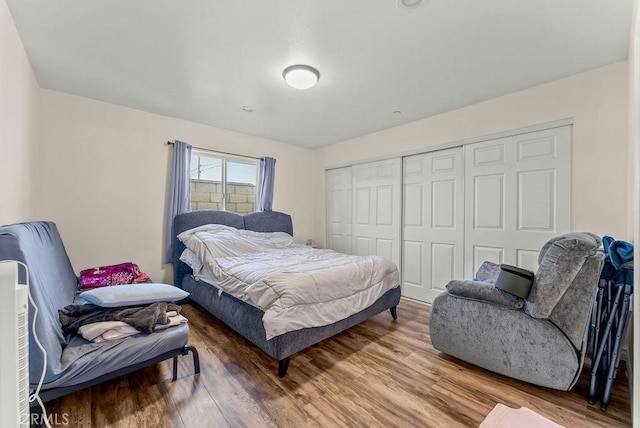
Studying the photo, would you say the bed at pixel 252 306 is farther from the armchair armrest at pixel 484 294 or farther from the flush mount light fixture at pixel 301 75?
the flush mount light fixture at pixel 301 75

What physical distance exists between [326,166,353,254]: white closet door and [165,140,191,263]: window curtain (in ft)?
8.04

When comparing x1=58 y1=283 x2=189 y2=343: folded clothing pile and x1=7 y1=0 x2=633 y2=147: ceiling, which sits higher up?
x1=7 y1=0 x2=633 y2=147: ceiling

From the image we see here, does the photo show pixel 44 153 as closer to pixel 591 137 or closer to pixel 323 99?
pixel 323 99

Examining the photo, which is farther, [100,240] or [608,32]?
[100,240]

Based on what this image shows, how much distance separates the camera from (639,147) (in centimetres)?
109

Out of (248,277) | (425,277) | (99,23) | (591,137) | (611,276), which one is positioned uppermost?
(99,23)

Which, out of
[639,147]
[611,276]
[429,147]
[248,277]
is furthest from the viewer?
[429,147]

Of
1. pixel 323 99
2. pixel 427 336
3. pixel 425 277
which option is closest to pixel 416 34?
pixel 323 99

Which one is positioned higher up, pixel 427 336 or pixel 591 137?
pixel 591 137

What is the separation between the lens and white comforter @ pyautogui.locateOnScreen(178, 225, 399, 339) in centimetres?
197

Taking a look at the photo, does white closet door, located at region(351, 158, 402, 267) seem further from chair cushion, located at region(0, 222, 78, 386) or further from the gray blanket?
chair cushion, located at region(0, 222, 78, 386)

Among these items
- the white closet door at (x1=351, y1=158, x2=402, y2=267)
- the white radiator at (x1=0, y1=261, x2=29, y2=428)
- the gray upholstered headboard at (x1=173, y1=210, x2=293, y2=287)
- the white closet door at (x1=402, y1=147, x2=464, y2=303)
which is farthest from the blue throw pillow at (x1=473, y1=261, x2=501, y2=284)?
the white radiator at (x1=0, y1=261, x2=29, y2=428)

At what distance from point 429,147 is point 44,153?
4433mm

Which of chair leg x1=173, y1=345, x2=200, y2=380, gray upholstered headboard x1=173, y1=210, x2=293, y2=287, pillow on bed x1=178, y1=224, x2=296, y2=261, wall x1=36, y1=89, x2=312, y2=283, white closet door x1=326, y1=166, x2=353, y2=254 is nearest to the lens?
chair leg x1=173, y1=345, x2=200, y2=380
